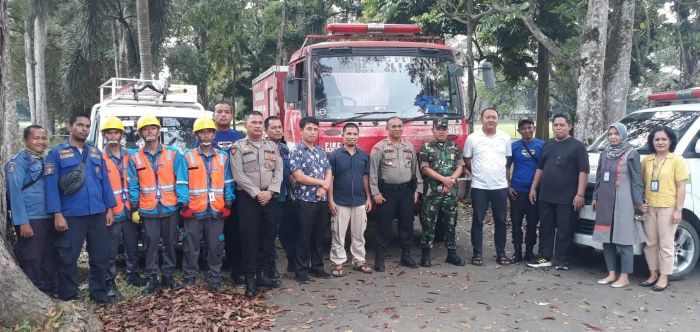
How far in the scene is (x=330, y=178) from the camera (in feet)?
20.2

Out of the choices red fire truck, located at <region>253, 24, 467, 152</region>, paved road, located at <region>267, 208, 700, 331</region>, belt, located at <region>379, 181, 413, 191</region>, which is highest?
red fire truck, located at <region>253, 24, 467, 152</region>

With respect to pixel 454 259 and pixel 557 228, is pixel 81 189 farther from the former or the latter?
pixel 557 228

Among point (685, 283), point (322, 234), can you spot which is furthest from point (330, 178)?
point (685, 283)

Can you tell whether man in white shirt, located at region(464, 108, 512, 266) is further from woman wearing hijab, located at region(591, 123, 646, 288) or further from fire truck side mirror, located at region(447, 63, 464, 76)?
woman wearing hijab, located at region(591, 123, 646, 288)

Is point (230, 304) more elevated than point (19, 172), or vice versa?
point (19, 172)

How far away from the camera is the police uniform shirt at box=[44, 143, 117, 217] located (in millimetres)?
5012

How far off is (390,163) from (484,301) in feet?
6.06

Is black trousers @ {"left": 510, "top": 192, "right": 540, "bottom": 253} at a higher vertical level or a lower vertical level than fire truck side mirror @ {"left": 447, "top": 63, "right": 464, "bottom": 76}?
lower

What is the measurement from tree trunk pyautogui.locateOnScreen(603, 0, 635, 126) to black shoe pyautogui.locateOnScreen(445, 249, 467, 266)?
4.51 meters

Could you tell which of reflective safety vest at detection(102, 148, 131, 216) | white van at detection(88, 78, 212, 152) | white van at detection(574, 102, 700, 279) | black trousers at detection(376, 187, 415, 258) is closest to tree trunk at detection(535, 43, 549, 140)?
white van at detection(574, 102, 700, 279)

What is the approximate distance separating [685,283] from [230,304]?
493 centimetres

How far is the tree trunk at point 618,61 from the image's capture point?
9453 millimetres

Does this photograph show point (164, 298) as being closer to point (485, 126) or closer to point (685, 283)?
point (485, 126)

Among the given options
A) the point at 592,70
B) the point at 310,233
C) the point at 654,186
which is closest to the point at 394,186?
the point at 310,233
